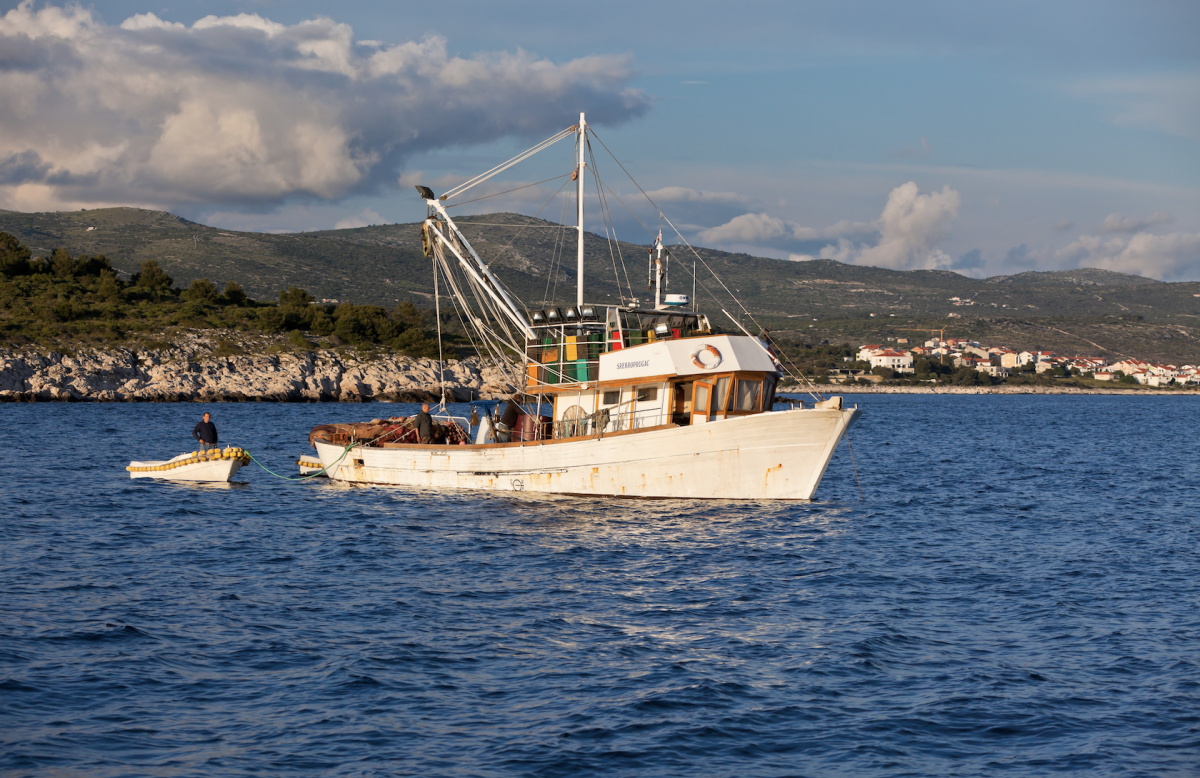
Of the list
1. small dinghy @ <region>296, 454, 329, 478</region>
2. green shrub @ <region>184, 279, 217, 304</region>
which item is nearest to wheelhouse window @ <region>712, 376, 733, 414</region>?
small dinghy @ <region>296, 454, 329, 478</region>

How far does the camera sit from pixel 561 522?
26.1 metres

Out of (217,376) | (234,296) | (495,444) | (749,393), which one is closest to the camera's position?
(749,393)

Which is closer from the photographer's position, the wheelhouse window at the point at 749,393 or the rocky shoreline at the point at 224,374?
the wheelhouse window at the point at 749,393

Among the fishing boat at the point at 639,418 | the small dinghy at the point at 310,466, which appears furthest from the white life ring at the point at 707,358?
the small dinghy at the point at 310,466

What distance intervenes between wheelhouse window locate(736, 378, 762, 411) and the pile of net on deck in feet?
34.5

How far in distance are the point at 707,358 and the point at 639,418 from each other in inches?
110

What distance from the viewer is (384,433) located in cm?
3450

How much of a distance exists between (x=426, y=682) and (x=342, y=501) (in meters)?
19.0

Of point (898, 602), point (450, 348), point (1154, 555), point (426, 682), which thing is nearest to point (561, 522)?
point (898, 602)

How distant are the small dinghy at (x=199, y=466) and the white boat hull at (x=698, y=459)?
10.1 metres

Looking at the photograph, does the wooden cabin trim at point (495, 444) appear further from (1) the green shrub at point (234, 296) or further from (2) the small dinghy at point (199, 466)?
(1) the green shrub at point (234, 296)

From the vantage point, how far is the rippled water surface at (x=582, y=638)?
444 inches

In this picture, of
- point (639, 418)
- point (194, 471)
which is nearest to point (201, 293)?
point (194, 471)

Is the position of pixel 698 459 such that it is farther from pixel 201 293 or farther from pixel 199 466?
A: pixel 201 293
